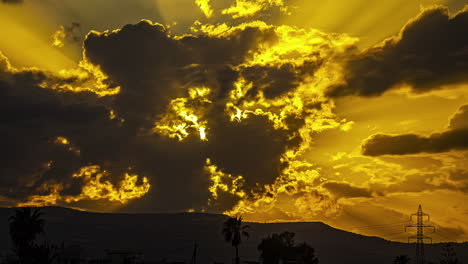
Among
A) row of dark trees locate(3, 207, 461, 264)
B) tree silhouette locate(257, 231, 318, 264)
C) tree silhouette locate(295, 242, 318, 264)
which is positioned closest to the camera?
row of dark trees locate(3, 207, 461, 264)

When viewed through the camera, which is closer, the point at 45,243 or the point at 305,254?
the point at 45,243

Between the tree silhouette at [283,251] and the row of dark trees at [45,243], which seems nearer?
the row of dark trees at [45,243]

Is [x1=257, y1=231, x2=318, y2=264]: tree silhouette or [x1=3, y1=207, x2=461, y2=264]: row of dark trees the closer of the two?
[x1=3, y1=207, x2=461, y2=264]: row of dark trees

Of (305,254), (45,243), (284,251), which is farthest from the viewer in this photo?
(284,251)

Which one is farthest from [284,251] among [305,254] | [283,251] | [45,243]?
[45,243]

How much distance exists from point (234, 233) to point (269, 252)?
30227 mm

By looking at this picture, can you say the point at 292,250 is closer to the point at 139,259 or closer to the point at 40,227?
the point at 139,259

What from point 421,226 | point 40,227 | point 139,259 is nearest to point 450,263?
point 421,226

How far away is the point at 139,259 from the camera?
178 m

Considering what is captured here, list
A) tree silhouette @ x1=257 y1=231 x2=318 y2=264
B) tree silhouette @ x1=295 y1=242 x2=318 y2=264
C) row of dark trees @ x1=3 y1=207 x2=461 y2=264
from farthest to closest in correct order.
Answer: tree silhouette @ x1=257 y1=231 x2=318 y2=264 → tree silhouette @ x1=295 y1=242 x2=318 y2=264 → row of dark trees @ x1=3 y1=207 x2=461 y2=264

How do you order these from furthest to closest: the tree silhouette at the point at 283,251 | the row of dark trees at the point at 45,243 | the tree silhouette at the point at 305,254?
the tree silhouette at the point at 283,251
the tree silhouette at the point at 305,254
the row of dark trees at the point at 45,243

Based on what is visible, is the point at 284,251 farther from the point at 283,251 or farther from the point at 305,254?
the point at 305,254

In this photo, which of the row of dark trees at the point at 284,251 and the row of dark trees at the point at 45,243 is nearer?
the row of dark trees at the point at 45,243

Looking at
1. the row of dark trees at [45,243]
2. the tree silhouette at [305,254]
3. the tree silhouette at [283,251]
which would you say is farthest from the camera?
the tree silhouette at [283,251]
